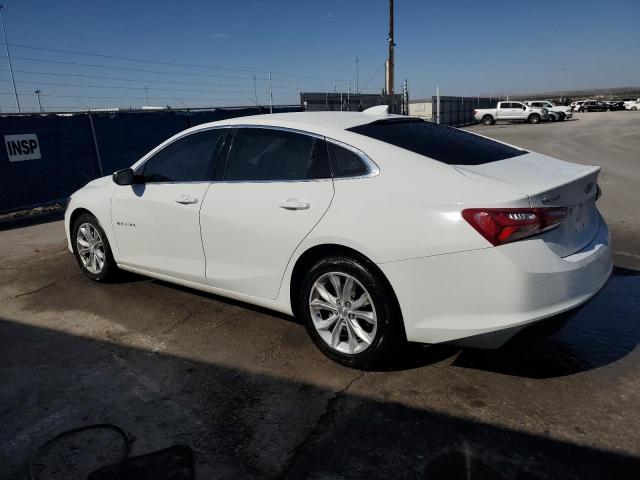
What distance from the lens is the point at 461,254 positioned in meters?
2.70

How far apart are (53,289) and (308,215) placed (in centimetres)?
320

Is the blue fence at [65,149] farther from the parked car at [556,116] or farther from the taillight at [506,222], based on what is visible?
the parked car at [556,116]

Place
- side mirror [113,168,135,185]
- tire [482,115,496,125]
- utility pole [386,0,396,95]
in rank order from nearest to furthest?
side mirror [113,168,135,185] < utility pole [386,0,396,95] < tire [482,115,496,125]

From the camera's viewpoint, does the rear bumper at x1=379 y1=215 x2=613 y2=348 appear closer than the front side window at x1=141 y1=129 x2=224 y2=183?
Yes

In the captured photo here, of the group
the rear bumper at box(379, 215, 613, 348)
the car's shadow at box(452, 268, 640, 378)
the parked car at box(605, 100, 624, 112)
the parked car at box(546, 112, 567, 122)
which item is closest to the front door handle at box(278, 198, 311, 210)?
the rear bumper at box(379, 215, 613, 348)

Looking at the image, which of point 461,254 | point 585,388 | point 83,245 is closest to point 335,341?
point 461,254

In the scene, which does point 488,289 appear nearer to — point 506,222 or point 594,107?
point 506,222

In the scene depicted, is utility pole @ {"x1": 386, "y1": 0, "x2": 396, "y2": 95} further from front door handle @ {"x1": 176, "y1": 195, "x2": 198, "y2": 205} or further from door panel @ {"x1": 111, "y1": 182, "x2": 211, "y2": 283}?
front door handle @ {"x1": 176, "y1": 195, "x2": 198, "y2": 205}

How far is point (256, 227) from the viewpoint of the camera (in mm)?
3514

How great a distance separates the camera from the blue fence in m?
9.39

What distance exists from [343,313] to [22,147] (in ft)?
28.4

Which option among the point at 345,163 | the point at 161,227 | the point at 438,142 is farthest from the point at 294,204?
the point at 161,227

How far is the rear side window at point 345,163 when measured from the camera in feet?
10.4

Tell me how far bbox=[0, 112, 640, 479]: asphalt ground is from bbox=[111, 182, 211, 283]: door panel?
429 millimetres
